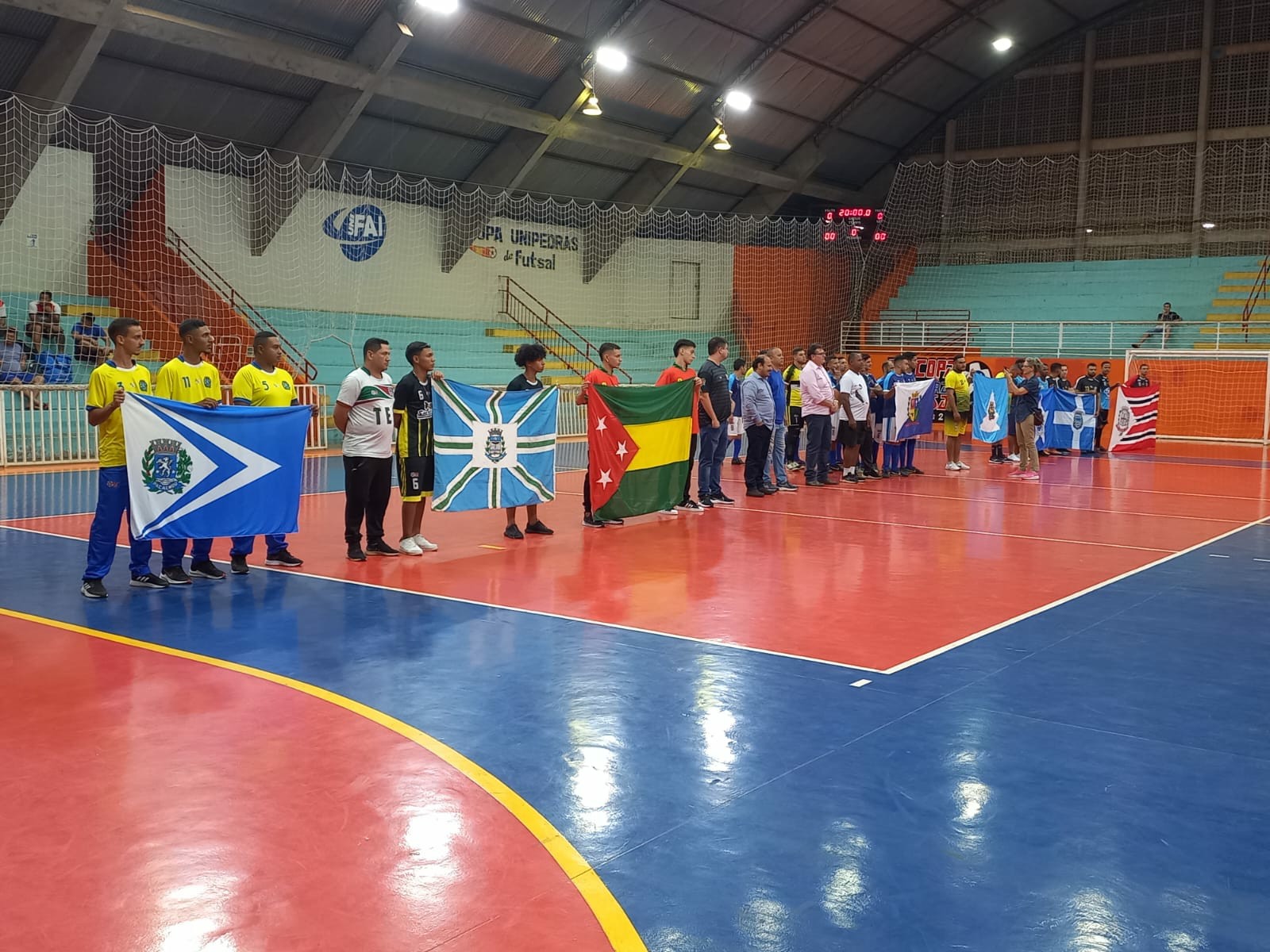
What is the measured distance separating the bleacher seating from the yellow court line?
87.4 ft

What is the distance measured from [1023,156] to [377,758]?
34.5 m

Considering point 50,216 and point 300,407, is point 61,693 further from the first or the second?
point 50,216

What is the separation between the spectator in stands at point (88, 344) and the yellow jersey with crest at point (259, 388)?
11.1m

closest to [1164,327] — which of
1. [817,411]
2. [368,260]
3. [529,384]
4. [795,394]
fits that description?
[795,394]

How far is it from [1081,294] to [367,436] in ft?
90.8

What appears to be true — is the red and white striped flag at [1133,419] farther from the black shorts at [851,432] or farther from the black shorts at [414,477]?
the black shorts at [414,477]

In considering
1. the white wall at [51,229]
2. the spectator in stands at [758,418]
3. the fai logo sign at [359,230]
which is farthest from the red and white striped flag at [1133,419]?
the white wall at [51,229]

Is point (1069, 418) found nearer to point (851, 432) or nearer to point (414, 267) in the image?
point (851, 432)

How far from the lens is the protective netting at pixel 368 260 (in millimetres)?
20344

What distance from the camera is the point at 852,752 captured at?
446 cm

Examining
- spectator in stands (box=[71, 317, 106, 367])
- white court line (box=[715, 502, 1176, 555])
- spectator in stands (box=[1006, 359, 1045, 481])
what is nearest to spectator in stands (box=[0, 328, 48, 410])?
spectator in stands (box=[71, 317, 106, 367])

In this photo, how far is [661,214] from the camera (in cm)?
3069

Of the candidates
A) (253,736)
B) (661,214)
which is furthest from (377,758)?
(661,214)

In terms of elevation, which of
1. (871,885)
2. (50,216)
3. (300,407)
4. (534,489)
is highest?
(50,216)
